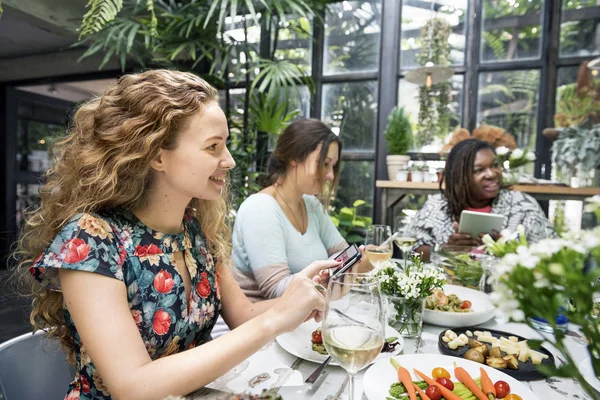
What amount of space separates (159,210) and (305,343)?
51 cm

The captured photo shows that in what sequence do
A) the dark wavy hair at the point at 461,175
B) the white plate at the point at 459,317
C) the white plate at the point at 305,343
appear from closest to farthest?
the white plate at the point at 305,343
the white plate at the point at 459,317
the dark wavy hair at the point at 461,175

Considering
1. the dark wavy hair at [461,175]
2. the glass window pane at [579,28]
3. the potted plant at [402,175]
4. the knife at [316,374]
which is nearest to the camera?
the knife at [316,374]

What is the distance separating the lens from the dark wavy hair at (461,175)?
2584mm

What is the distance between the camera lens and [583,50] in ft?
10.6

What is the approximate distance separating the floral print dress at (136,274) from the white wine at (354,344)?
1.57 ft

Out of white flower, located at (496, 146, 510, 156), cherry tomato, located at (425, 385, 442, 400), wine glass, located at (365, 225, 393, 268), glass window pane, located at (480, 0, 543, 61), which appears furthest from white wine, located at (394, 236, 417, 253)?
glass window pane, located at (480, 0, 543, 61)

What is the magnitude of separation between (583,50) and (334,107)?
213cm

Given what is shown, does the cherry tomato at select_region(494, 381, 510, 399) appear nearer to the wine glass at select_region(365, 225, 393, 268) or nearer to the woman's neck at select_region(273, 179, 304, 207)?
the wine glass at select_region(365, 225, 393, 268)

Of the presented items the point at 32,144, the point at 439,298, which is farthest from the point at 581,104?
the point at 32,144

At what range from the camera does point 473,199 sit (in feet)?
8.59

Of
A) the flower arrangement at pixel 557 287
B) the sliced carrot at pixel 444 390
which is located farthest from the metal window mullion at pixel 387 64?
the flower arrangement at pixel 557 287

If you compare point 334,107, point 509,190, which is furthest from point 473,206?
point 334,107

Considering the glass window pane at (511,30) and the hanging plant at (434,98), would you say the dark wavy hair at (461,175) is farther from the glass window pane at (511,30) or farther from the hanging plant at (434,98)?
the glass window pane at (511,30)

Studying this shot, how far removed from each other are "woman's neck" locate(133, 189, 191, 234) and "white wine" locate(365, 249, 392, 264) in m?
0.69
